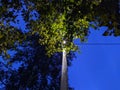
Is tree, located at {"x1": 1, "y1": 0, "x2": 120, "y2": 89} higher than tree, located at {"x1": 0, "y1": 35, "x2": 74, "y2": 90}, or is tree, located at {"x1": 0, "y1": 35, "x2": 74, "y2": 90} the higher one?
tree, located at {"x1": 0, "y1": 35, "x2": 74, "y2": 90}

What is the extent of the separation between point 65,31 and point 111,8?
10.5 feet

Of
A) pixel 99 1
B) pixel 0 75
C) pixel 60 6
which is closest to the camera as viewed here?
pixel 99 1

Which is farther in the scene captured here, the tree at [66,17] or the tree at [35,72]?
the tree at [35,72]

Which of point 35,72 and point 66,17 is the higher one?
point 35,72

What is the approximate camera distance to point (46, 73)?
1601 inches

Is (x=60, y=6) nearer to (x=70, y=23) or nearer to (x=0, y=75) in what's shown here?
(x=70, y=23)

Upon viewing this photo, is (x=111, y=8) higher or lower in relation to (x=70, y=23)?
lower

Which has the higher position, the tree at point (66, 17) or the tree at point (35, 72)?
the tree at point (35, 72)

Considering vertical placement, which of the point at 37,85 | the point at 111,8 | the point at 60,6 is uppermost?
the point at 37,85

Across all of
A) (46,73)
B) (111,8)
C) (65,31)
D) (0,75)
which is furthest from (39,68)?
(111,8)

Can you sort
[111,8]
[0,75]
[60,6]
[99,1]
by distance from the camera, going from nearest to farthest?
[111,8]
[99,1]
[60,6]
[0,75]

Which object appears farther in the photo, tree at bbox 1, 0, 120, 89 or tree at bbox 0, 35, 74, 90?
tree at bbox 0, 35, 74, 90

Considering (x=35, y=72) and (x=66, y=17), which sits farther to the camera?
(x=35, y=72)

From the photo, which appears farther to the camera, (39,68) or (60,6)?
(39,68)
